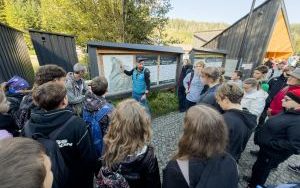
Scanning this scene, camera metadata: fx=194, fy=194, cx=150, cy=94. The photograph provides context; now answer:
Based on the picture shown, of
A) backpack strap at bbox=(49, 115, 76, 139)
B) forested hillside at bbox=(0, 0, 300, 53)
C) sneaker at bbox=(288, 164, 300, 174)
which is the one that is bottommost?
sneaker at bbox=(288, 164, 300, 174)

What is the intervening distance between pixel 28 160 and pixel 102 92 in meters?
1.95

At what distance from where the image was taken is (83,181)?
2570 mm

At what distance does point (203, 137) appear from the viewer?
1612 mm

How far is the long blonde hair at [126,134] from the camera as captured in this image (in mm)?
1796

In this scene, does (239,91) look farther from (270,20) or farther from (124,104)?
(270,20)

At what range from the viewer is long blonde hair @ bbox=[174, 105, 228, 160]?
1593 mm

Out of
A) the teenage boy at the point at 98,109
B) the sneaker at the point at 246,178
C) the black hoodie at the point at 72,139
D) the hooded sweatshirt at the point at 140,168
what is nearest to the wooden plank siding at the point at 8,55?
the teenage boy at the point at 98,109

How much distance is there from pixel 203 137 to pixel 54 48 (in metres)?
6.27

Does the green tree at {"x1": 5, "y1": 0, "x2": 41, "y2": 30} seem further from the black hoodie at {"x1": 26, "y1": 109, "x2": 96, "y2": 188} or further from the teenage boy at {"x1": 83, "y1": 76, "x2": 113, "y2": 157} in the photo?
A: the black hoodie at {"x1": 26, "y1": 109, "x2": 96, "y2": 188}

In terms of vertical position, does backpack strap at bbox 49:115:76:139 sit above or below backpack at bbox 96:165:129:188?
above

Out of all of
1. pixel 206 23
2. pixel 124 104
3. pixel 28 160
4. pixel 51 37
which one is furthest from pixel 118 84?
pixel 206 23

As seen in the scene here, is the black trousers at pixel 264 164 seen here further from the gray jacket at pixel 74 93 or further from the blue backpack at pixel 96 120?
the gray jacket at pixel 74 93

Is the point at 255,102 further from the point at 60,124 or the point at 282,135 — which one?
the point at 60,124

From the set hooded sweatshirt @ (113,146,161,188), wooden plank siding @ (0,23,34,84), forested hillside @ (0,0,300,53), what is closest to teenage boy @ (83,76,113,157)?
hooded sweatshirt @ (113,146,161,188)
